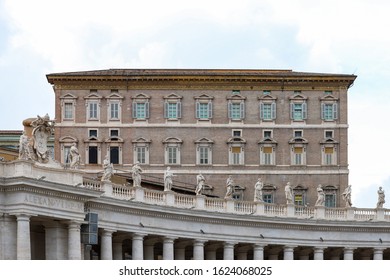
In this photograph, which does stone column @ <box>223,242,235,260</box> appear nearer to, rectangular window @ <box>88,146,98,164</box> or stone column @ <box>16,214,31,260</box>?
stone column @ <box>16,214,31,260</box>

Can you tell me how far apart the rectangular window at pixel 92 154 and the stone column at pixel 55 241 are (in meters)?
54.6

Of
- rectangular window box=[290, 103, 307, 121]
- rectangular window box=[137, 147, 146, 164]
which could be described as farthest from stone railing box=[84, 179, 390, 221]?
rectangular window box=[137, 147, 146, 164]

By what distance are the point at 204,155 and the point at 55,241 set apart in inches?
2270

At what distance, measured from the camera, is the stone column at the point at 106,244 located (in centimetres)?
8456

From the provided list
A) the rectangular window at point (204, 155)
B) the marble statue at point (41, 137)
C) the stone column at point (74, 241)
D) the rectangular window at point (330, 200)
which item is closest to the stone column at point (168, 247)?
the stone column at point (74, 241)

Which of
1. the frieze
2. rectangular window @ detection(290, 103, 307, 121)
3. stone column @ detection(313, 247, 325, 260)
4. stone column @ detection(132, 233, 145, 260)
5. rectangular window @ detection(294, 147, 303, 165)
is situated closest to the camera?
the frieze

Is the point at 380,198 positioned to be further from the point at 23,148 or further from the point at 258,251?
the point at 23,148

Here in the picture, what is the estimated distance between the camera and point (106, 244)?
8506 centimetres

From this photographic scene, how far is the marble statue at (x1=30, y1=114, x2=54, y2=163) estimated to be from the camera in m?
79.1

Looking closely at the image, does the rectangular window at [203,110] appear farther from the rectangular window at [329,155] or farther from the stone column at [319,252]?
the stone column at [319,252]

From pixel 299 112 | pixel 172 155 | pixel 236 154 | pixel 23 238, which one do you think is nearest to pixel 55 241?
pixel 23 238

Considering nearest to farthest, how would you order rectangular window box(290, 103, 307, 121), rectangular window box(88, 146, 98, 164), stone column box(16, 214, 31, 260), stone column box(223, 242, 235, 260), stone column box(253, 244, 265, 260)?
1. stone column box(16, 214, 31, 260)
2. stone column box(223, 242, 235, 260)
3. stone column box(253, 244, 265, 260)
4. rectangular window box(88, 146, 98, 164)
5. rectangular window box(290, 103, 307, 121)

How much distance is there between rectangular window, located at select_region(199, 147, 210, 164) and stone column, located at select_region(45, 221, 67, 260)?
185 ft

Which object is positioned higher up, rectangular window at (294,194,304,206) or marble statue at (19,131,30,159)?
marble statue at (19,131,30,159)
